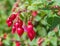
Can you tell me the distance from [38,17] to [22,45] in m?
0.48

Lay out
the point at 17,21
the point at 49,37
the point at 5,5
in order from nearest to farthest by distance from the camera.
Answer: the point at 17,21 → the point at 49,37 → the point at 5,5

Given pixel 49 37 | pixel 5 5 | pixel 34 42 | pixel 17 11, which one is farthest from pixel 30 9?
pixel 5 5

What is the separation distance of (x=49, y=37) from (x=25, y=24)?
38cm

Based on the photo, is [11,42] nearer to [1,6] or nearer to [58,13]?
[58,13]

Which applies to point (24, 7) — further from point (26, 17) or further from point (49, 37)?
point (49, 37)

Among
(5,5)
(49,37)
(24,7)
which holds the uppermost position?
(5,5)

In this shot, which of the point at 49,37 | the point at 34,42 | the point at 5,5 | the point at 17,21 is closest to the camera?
the point at 17,21

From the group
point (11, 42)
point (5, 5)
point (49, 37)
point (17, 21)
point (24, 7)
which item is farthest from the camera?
point (5, 5)

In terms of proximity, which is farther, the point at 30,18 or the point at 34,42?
the point at 34,42

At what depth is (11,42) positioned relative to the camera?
3367mm

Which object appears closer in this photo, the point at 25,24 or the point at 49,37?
the point at 25,24

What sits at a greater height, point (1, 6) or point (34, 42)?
point (1, 6)

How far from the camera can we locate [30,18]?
2.42m

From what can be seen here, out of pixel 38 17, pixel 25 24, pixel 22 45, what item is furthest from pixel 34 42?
pixel 25 24
